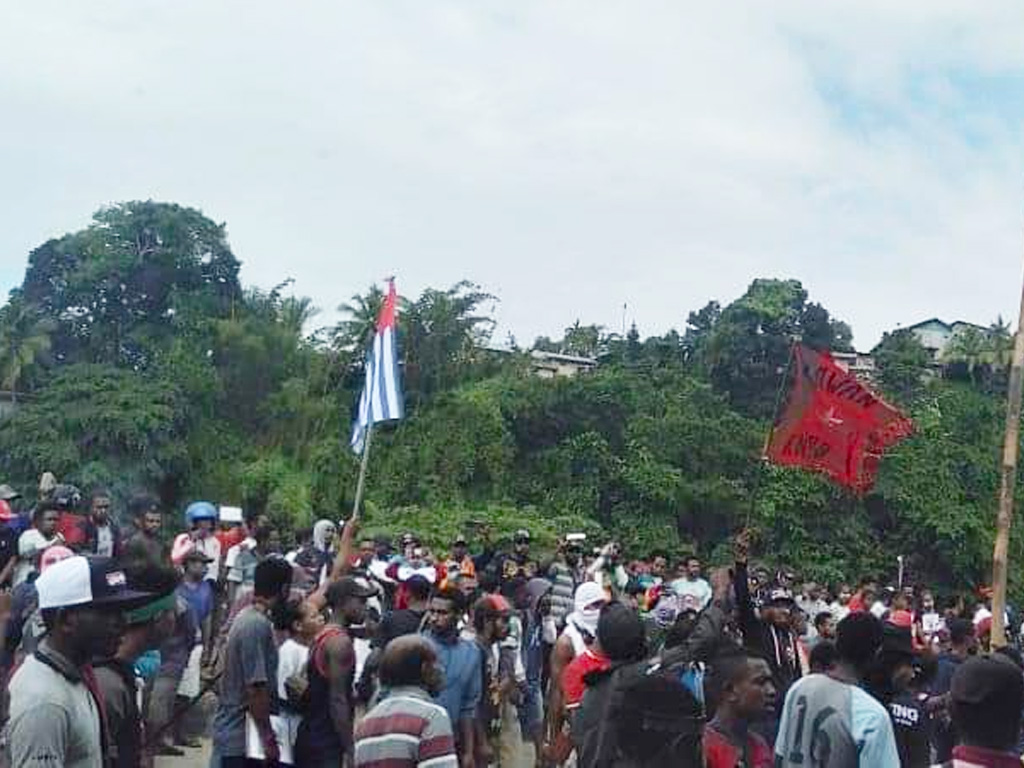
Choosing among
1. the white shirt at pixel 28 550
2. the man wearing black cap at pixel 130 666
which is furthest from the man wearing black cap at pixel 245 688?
the white shirt at pixel 28 550

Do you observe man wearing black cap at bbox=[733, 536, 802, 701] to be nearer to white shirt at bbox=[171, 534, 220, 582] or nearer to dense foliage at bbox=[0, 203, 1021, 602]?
white shirt at bbox=[171, 534, 220, 582]

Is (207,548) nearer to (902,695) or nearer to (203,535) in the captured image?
(203,535)

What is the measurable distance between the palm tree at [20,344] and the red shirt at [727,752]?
40354mm

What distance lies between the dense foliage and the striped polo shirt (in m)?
23.9

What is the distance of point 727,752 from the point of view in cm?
483

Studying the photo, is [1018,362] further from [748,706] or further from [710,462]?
[710,462]

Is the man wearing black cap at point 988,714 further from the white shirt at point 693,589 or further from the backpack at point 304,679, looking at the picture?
the white shirt at point 693,589

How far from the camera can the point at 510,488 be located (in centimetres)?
3466

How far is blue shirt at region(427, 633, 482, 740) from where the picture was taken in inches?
272

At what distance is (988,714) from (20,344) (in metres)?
42.6

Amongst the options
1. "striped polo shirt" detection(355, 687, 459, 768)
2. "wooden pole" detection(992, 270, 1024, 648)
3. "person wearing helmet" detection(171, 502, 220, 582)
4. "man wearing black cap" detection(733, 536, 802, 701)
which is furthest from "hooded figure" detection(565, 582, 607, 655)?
"person wearing helmet" detection(171, 502, 220, 582)

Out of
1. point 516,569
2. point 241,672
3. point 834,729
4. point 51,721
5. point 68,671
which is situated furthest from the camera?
point 516,569

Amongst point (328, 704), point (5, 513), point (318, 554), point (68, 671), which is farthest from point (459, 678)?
point (318, 554)

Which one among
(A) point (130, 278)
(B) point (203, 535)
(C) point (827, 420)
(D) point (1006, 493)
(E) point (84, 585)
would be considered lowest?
(B) point (203, 535)
